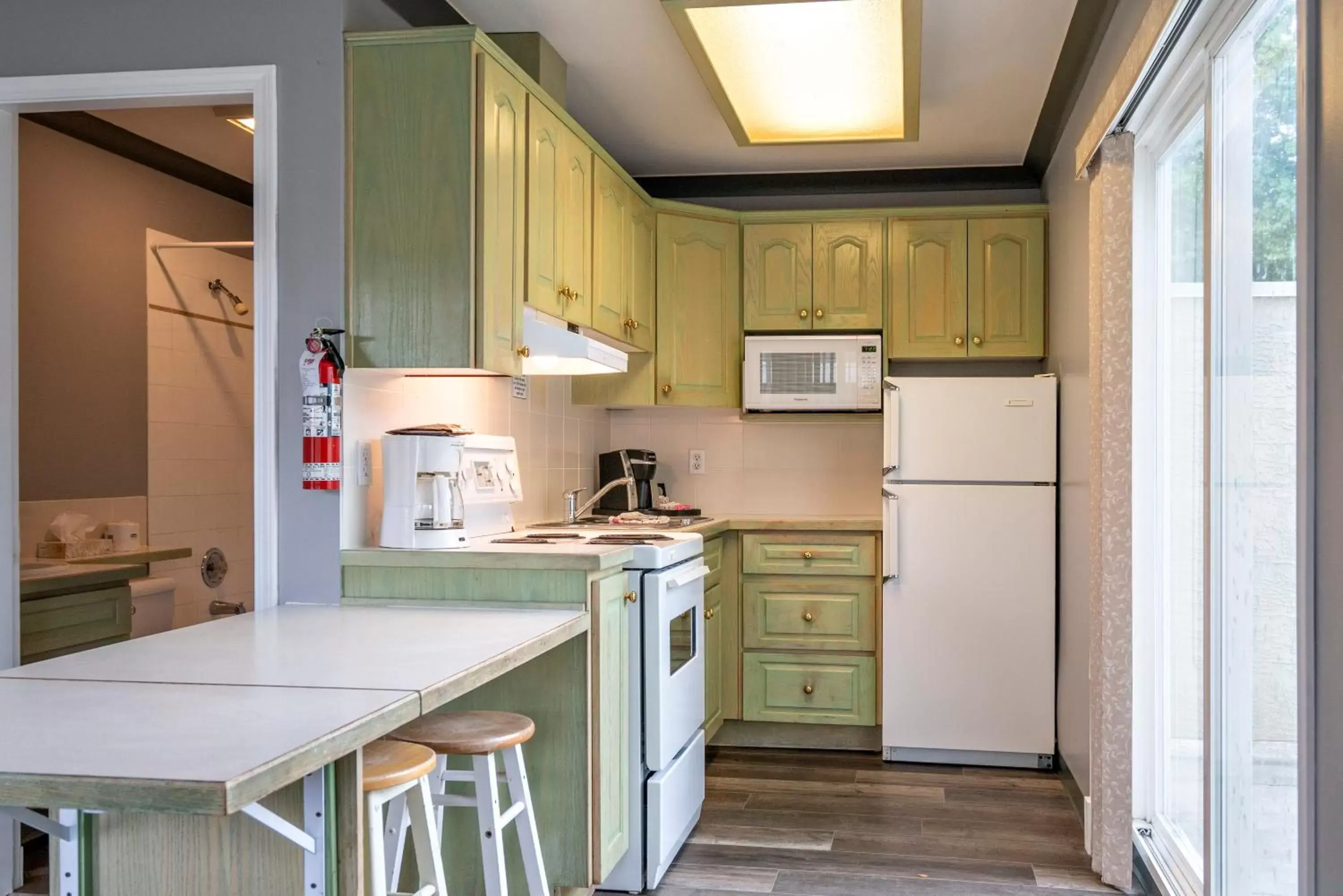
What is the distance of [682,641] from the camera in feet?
11.5

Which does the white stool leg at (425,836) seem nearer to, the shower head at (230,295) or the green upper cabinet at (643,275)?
the green upper cabinet at (643,275)

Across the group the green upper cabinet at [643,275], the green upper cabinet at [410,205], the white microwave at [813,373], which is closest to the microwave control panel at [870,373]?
the white microwave at [813,373]

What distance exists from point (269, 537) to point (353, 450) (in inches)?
11.7

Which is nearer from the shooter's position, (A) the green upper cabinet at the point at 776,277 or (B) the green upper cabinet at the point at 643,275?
(B) the green upper cabinet at the point at 643,275

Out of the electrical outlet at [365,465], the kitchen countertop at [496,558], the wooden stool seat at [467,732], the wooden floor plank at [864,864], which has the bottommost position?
the wooden floor plank at [864,864]

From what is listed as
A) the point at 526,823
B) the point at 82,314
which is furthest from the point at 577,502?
the point at 526,823

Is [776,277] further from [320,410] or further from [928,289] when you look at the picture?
[320,410]

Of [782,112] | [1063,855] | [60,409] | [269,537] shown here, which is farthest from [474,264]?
[1063,855]

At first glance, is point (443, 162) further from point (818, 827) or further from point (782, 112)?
point (818, 827)

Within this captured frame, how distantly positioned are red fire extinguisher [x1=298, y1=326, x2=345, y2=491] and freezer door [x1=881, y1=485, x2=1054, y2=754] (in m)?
2.36

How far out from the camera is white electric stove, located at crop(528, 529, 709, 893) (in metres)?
3.11

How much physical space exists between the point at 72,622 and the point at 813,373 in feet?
9.65

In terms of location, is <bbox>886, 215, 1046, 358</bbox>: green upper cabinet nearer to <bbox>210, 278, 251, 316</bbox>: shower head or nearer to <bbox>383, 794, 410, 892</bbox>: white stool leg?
<bbox>210, 278, 251, 316</bbox>: shower head

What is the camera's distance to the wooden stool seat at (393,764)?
6.21ft
